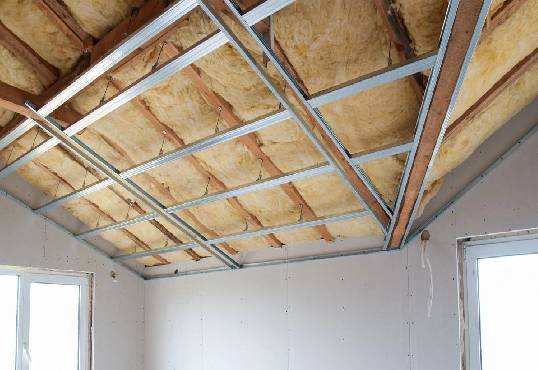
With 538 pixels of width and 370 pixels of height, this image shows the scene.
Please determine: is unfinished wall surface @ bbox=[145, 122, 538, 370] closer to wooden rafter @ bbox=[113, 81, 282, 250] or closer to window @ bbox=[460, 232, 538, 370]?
window @ bbox=[460, 232, 538, 370]

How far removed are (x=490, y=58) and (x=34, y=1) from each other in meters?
2.73

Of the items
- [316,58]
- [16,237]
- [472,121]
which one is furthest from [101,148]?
[472,121]

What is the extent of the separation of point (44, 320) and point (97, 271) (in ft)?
2.48

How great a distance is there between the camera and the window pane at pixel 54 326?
529cm

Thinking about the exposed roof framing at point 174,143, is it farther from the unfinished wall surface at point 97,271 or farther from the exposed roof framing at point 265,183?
the unfinished wall surface at point 97,271

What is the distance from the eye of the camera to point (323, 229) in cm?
431

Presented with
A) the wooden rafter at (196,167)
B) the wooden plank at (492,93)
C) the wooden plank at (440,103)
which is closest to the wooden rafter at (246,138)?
the wooden rafter at (196,167)

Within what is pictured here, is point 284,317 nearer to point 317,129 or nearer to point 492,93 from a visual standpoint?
point 317,129

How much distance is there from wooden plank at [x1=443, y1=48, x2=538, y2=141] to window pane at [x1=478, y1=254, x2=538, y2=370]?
3.59ft

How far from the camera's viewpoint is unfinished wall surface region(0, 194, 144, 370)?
5.17 m

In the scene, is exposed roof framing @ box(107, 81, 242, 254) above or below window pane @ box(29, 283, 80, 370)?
above

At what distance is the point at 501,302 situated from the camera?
11.3 ft

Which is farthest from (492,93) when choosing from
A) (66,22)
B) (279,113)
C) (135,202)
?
(135,202)

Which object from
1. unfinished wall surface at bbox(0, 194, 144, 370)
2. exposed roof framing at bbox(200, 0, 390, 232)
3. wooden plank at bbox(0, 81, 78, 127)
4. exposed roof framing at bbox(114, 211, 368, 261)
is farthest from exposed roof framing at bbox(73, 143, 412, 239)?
wooden plank at bbox(0, 81, 78, 127)
